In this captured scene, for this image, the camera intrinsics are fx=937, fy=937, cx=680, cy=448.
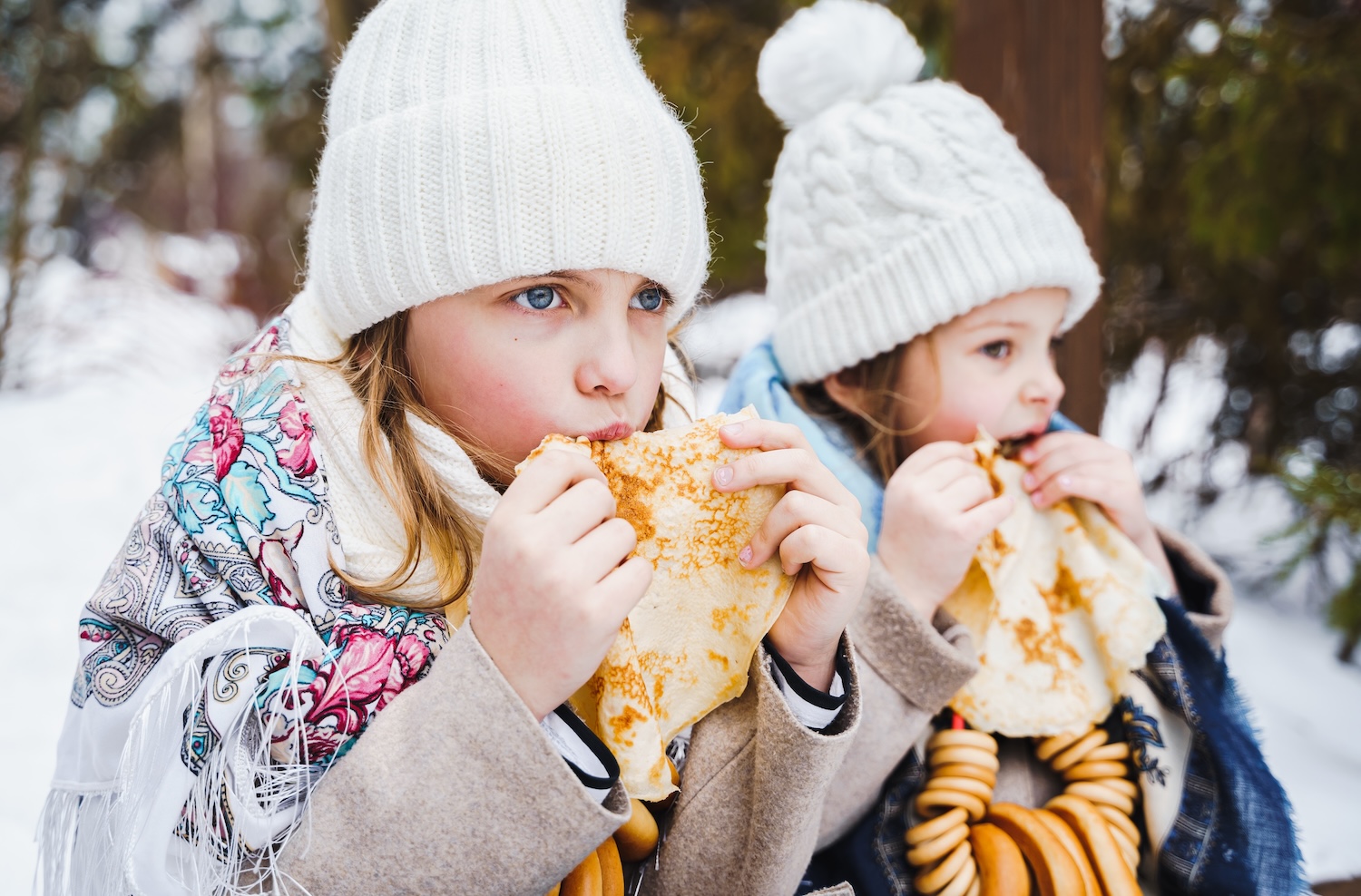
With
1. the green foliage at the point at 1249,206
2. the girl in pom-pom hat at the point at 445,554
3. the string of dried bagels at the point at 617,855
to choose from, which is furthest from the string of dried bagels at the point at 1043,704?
the green foliage at the point at 1249,206

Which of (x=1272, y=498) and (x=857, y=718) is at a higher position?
(x=857, y=718)

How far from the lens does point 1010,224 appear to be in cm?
162

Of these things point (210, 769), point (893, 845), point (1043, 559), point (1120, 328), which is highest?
point (210, 769)

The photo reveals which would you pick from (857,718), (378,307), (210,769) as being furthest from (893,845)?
(378,307)

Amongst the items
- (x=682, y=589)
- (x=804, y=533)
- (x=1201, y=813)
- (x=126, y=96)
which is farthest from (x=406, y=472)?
(x=126, y=96)

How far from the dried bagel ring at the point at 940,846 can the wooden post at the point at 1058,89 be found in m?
1.53

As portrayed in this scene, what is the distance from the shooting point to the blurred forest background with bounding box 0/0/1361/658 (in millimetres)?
2723

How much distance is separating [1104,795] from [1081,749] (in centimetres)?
8

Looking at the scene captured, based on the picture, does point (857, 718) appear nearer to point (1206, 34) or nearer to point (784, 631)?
point (784, 631)

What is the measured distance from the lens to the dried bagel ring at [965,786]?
1432 mm

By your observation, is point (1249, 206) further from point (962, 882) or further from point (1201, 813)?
point (962, 882)

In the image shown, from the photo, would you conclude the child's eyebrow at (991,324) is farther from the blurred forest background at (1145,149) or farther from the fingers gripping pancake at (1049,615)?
the blurred forest background at (1145,149)

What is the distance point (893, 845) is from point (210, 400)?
1165 mm

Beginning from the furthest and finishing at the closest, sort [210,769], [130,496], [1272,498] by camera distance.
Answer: [1272,498], [130,496], [210,769]
